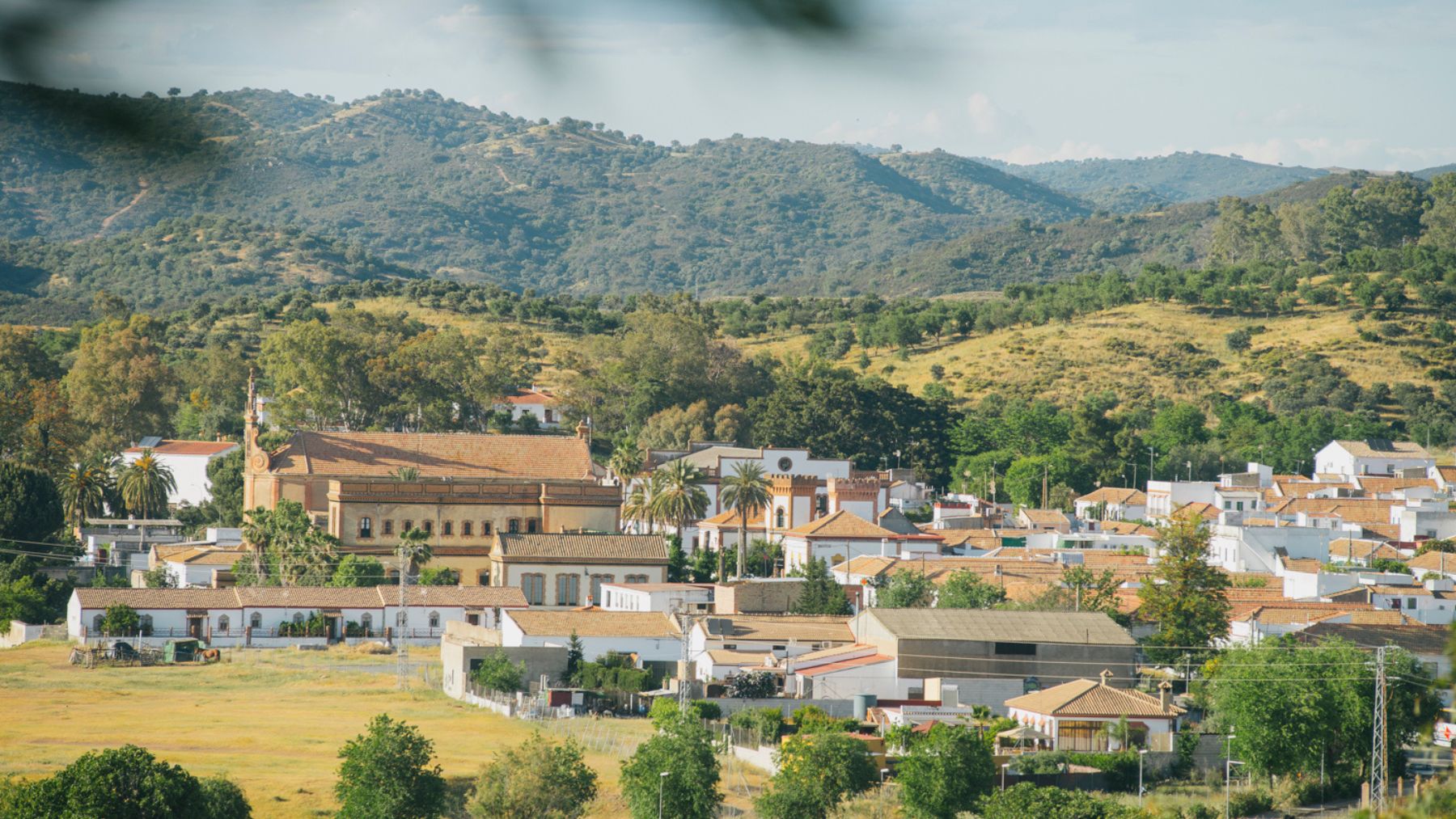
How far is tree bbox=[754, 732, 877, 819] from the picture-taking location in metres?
38.2

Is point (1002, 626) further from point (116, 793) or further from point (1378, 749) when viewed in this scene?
point (116, 793)

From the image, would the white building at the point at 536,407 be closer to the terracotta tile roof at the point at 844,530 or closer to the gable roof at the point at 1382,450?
the terracotta tile roof at the point at 844,530

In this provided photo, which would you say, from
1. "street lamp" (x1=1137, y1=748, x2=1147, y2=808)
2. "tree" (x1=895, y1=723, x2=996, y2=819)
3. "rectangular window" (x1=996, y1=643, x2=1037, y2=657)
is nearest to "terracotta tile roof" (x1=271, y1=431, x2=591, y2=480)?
"rectangular window" (x1=996, y1=643, x2=1037, y2=657)

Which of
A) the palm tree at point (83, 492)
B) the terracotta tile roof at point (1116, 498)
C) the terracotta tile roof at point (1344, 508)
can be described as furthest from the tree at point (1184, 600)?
the palm tree at point (83, 492)

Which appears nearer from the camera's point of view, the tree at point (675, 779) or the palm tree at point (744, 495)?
the tree at point (675, 779)

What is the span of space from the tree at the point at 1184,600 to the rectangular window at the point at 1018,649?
660 centimetres

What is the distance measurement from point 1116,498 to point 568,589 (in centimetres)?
3953

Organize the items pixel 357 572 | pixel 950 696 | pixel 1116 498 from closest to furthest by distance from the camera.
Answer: pixel 950 696 → pixel 357 572 → pixel 1116 498

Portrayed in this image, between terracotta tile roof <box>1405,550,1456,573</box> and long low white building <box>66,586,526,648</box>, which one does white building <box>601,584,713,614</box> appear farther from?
terracotta tile roof <box>1405,550,1456,573</box>

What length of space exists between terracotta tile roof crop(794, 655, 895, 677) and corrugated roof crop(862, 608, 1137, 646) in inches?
33.1

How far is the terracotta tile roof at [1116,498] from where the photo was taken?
99.0 metres

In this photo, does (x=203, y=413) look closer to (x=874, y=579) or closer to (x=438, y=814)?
(x=874, y=579)

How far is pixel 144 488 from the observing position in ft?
277

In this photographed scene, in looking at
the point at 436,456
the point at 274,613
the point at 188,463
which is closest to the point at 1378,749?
the point at 274,613
